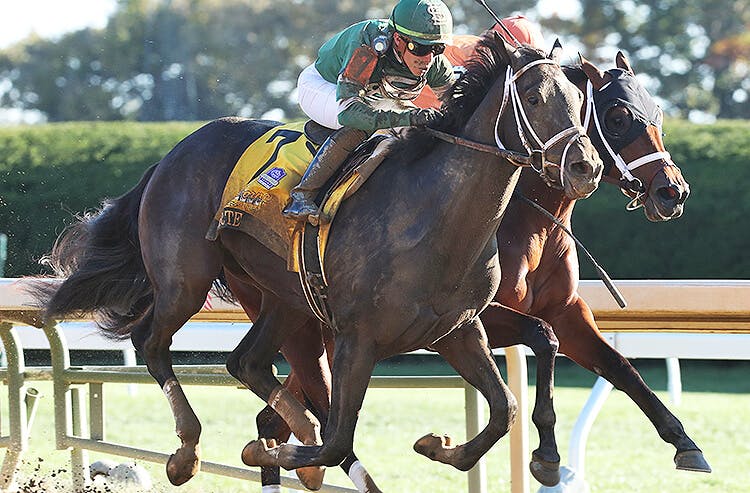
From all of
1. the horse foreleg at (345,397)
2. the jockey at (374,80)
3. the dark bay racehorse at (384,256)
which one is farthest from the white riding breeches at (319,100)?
the horse foreleg at (345,397)

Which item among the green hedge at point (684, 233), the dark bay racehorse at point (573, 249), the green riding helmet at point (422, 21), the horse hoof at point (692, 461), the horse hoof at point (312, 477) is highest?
the green riding helmet at point (422, 21)

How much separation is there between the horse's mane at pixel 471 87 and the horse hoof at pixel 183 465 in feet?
4.59

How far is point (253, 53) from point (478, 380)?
2049 centimetres

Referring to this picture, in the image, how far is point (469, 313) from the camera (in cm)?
379

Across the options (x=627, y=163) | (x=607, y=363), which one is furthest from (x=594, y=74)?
(x=607, y=363)

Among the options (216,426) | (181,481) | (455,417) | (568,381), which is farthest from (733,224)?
(181,481)

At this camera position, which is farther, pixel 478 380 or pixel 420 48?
pixel 478 380

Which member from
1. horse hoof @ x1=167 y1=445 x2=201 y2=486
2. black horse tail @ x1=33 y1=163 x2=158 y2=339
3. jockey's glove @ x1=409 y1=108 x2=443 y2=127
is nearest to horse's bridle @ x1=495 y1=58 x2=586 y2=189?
jockey's glove @ x1=409 y1=108 x2=443 y2=127

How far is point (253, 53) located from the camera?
23891 millimetres

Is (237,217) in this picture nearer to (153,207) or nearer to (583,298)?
(153,207)

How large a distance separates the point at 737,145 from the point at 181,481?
10.3 meters

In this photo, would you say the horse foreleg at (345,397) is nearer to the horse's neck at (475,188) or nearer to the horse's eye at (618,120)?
the horse's neck at (475,188)

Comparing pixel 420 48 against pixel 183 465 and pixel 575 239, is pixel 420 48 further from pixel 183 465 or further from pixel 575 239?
pixel 183 465

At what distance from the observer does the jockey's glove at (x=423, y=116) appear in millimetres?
3818
